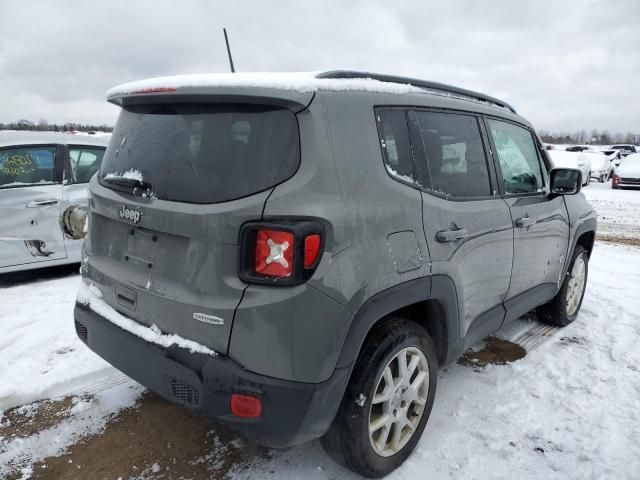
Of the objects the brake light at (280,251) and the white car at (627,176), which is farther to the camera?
the white car at (627,176)

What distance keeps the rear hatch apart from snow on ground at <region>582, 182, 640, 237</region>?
9.53m

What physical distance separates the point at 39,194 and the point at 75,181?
426mm

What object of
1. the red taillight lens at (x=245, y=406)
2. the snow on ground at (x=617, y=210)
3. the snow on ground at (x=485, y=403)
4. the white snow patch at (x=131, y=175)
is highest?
the white snow patch at (x=131, y=175)

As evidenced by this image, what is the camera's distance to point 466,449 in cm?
257

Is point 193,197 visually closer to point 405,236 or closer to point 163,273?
point 163,273

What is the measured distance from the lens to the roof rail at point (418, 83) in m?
2.17

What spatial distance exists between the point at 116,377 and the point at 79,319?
0.91m

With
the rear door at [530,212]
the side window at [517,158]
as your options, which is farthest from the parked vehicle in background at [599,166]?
the side window at [517,158]

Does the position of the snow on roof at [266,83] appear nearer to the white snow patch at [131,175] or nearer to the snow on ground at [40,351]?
the white snow patch at [131,175]

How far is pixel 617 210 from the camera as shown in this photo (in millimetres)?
12922

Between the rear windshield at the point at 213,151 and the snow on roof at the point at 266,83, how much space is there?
0.29 ft

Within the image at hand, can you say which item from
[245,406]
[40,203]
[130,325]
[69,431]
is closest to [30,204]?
[40,203]

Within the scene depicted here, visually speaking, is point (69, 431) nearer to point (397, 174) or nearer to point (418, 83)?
point (397, 174)

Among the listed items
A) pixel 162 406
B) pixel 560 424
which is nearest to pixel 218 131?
pixel 162 406
